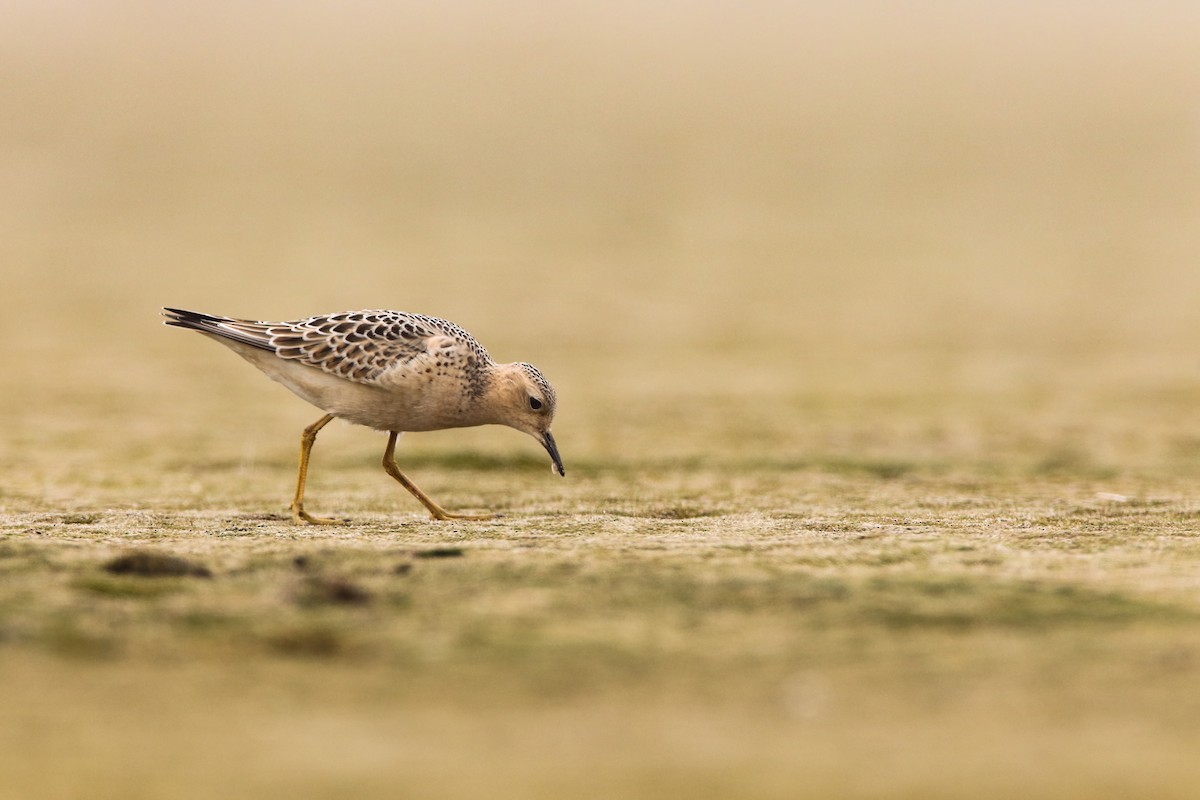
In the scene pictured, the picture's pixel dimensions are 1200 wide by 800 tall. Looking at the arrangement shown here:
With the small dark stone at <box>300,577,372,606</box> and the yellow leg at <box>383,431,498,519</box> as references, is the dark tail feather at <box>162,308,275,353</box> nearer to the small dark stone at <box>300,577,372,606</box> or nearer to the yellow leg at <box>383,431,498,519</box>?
the yellow leg at <box>383,431,498,519</box>

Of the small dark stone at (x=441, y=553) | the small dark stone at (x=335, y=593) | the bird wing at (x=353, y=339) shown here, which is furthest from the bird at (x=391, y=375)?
the small dark stone at (x=335, y=593)

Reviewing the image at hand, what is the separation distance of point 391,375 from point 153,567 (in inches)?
90.8

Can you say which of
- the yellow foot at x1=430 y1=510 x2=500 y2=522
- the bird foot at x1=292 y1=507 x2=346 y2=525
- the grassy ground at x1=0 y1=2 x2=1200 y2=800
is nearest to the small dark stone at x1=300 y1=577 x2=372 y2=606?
the grassy ground at x1=0 y1=2 x2=1200 y2=800

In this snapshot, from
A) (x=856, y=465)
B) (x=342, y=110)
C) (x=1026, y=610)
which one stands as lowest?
(x=1026, y=610)

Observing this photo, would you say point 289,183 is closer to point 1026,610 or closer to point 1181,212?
point 1181,212

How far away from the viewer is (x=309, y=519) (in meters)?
7.81

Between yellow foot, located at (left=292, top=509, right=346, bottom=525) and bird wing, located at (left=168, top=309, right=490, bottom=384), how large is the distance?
75 centimetres

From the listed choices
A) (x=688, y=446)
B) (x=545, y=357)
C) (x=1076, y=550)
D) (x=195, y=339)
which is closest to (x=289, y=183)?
(x=195, y=339)

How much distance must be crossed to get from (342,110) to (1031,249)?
19035mm

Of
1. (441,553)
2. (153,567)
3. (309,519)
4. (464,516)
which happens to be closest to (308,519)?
Result: (309,519)

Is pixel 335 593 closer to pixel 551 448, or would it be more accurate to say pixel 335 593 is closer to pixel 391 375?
pixel 391 375

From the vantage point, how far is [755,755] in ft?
14.2

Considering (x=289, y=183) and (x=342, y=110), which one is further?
(x=342, y=110)

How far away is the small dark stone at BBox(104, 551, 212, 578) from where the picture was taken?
19.1ft
